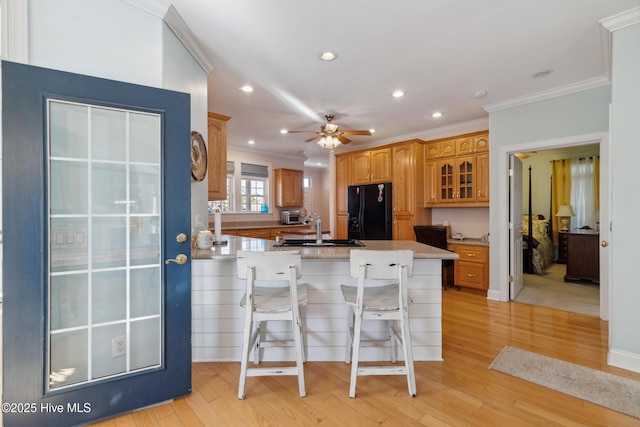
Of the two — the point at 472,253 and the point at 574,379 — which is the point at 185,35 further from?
the point at 472,253

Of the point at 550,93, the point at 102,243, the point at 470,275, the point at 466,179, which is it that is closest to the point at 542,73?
the point at 550,93

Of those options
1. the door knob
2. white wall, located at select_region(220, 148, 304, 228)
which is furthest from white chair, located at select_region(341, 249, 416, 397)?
white wall, located at select_region(220, 148, 304, 228)

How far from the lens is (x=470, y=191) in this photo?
4.40 metres

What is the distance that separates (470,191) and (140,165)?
433 cm

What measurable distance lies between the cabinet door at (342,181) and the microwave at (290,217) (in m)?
1.59

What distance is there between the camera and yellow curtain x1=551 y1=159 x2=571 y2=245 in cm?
613

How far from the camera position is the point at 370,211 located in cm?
524

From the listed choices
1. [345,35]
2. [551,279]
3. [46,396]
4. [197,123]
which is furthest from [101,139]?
[551,279]

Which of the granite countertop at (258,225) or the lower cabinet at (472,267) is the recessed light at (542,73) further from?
the granite countertop at (258,225)

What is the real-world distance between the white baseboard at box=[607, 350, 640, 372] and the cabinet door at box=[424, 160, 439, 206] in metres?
2.92

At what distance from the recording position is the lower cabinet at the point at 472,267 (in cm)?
402

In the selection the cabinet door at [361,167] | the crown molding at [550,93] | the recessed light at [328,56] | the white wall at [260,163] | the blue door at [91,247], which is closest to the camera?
the blue door at [91,247]

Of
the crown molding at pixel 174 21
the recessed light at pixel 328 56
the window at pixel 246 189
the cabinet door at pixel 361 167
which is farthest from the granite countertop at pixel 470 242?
the window at pixel 246 189

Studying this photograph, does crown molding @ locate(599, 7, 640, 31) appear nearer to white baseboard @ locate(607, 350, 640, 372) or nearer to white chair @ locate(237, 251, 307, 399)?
white baseboard @ locate(607, 350, 640, 372)
